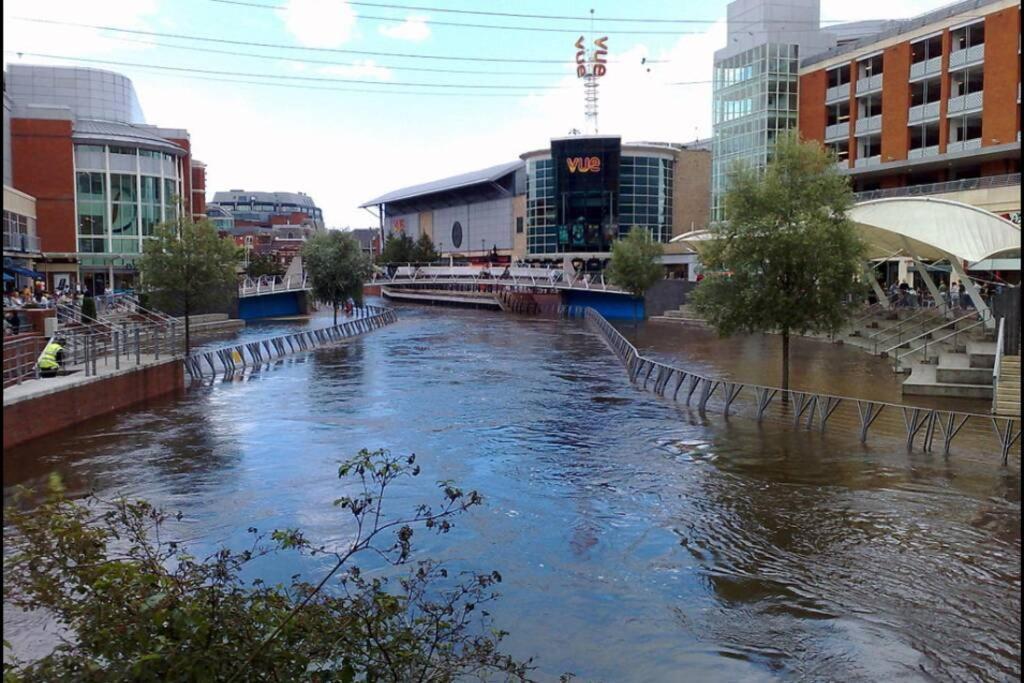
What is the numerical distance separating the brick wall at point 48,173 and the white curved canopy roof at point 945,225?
179ft

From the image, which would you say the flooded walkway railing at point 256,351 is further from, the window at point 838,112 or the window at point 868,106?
the window at point 838,112

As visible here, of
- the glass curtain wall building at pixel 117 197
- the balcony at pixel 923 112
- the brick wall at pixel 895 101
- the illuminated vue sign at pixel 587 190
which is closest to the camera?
the balcony at pixel 923 112

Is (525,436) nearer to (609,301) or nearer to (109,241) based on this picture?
(609,301)

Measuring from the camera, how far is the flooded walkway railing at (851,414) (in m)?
17.8

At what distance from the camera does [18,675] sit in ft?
14.5

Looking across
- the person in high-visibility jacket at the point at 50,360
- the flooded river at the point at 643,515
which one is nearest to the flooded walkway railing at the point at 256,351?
the flooded river at the point at 643,515

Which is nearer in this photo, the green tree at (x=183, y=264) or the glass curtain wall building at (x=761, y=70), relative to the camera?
the green tree at (x=183, y=264)

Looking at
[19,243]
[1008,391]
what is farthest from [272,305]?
[1008,391]

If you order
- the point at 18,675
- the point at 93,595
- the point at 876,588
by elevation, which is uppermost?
the point at 93,595

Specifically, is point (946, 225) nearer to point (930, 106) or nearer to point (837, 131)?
point (930, 106)

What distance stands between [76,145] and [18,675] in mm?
68372

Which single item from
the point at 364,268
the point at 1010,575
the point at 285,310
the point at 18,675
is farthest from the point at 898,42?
the point at 18,675

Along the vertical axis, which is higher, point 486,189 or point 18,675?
point 486,189

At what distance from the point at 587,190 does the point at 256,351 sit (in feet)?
211
